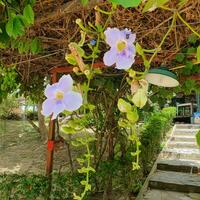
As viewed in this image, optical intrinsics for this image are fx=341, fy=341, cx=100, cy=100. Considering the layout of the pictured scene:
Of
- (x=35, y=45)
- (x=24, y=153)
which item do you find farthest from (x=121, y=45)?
(x=24, y=153)

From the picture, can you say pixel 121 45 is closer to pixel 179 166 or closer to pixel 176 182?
pixel 176 182

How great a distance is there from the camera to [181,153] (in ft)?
18.9

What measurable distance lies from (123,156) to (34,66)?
1834mm

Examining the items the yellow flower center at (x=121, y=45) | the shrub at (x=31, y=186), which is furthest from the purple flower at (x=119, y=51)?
the shrub at (x=31, y=186)

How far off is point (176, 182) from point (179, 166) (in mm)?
617

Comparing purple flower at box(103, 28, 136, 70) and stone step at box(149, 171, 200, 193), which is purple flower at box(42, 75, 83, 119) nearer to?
purple flower at box(103, 28, 136, 70)

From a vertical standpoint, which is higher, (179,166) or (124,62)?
(124,62)

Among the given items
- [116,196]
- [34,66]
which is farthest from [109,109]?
[116,196]

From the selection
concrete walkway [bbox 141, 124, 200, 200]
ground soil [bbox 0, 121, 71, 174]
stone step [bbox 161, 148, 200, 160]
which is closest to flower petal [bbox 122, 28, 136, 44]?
concrete walkway [bbox 141, 124, 200, 200]

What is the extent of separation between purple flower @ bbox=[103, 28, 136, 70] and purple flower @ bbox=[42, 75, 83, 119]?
6 centimetres

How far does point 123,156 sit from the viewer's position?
380 centimetres

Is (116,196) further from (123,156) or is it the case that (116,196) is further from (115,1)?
(115,1)

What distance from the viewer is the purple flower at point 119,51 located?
452 millimetres

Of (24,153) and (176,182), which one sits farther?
(24,153)
